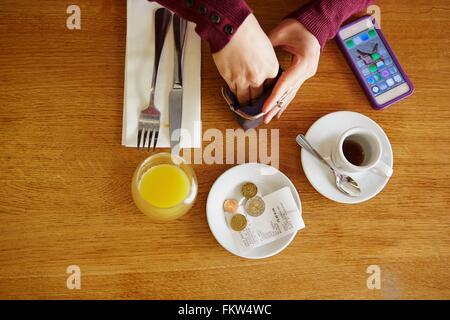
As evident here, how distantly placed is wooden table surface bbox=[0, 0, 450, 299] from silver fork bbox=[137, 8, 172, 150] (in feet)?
0.12

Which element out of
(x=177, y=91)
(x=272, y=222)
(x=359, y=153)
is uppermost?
(x=177, y=91)

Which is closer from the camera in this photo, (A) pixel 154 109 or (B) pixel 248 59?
(B) pixel 248 59

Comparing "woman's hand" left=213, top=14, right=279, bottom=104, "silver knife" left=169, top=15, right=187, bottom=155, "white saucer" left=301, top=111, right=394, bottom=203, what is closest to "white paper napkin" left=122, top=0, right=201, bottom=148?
"silver knife" left=169, top=15, right=187, bottom=155

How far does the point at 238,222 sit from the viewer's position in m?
0.74

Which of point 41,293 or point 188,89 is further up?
point 188,89

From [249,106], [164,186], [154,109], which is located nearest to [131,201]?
[164,186]

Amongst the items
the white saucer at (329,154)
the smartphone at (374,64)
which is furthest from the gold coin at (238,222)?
the smartphone at (374,64)

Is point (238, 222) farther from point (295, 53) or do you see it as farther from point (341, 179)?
point (295, 53)

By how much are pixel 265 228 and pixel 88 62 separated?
47cm

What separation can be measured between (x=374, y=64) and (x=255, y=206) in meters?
0.37

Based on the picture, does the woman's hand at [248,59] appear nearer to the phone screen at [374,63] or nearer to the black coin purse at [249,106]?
the black coin purse at [249,106]

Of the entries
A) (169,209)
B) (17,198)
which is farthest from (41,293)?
(169,209)

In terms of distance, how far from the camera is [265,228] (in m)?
0.74
